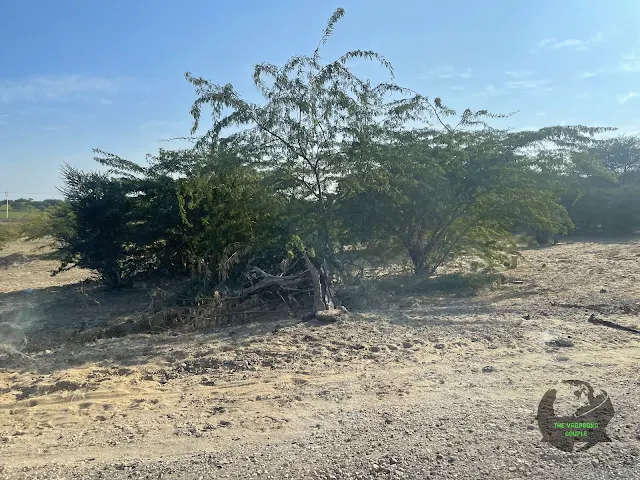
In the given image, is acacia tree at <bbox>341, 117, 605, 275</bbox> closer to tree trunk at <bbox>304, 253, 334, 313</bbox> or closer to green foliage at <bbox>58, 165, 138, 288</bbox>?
tree trunk at <bbox>304, 253, 334, 313</bbox>

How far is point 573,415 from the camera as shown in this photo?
4.37m

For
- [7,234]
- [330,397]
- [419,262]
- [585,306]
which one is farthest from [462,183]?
[7,234]

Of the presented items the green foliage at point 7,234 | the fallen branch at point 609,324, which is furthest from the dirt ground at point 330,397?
the green foliage at point 7,234

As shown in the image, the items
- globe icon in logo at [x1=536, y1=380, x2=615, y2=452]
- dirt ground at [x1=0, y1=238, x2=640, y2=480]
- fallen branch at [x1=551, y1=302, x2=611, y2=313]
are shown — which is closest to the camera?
dirt ground at [x1=0, y1=238, x2=640, y2=480]

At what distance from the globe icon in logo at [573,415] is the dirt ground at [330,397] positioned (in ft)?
0.25

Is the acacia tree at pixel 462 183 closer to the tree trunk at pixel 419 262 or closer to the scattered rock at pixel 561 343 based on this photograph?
the tree trunk at pixel 419 262

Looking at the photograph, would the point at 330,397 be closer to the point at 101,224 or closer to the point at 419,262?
the point at 419,262

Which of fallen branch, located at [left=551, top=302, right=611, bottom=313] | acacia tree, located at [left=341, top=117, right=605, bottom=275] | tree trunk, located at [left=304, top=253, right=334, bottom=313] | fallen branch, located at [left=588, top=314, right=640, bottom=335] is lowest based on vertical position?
fallen branch, located at [left=588, top=314, right=640, bottom=335]

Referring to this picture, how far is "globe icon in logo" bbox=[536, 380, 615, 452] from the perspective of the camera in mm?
3963

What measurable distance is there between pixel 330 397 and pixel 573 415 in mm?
2122

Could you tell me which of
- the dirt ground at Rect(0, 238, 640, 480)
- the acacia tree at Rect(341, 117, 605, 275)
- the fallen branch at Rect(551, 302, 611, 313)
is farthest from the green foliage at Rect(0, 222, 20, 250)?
the fallen branch at Rect(551, 302, 611, 313)

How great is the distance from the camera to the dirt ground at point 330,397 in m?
3.74

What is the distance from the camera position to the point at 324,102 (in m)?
9.50

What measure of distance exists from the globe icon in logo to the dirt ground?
8 cm
